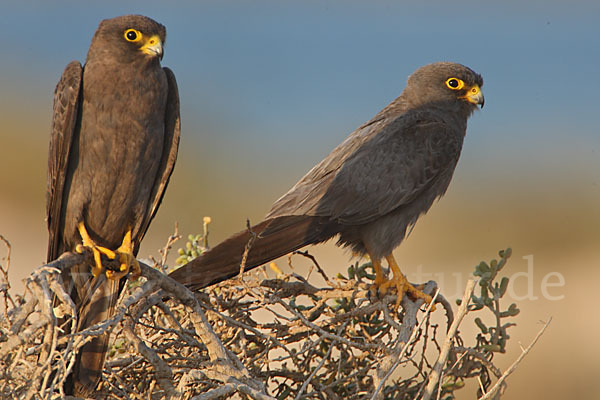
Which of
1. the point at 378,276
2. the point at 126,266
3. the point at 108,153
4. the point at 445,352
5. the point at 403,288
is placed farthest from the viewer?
the point at 378,276

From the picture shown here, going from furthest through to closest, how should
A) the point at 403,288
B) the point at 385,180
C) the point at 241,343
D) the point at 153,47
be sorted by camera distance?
1. the point at 385,180
2. the point at 403,288
3. the point at 153,47
4. the point at 241,343

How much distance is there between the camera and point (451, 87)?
566 centimetres

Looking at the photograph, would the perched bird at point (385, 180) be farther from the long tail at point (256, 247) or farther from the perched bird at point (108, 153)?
the perched bird at point (108, 153)

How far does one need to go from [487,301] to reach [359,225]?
1.19 meters

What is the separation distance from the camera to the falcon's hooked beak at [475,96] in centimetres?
559

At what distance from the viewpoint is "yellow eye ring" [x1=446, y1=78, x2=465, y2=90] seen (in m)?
5.65

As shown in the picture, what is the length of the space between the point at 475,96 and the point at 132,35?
2707 millimetres

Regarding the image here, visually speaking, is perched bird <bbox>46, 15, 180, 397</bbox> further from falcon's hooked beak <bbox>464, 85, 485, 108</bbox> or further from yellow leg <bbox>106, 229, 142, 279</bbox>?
falcon's hooked beak <bbox>464, 85, 485, 108</bbox>

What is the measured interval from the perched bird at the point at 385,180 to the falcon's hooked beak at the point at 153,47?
A: 4.11ft

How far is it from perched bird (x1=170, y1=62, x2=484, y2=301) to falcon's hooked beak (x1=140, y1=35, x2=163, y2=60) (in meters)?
1.25

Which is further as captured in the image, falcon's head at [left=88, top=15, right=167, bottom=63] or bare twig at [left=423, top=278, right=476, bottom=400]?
falcon's head at [left=88, top=15, right=167, bottom=63]

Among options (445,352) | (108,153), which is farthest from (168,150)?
(445,352)

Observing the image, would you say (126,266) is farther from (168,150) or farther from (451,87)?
(451,87)

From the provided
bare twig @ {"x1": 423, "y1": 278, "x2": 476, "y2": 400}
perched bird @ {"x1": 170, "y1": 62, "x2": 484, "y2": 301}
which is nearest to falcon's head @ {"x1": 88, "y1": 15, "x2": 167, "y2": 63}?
perched bird @ {"x1": 170, "y1": 62, "x2": 484, "y2": 301}
